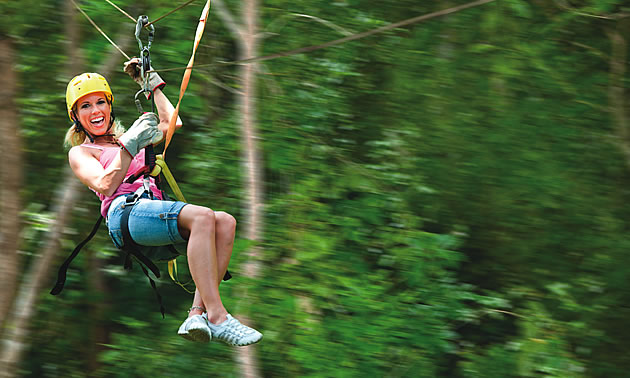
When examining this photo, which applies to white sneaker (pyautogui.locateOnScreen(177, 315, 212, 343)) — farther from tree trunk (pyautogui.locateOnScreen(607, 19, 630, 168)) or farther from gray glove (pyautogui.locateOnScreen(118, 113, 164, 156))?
tree trunk (pyautogui.locateOnScreen(607, 19, 630, 168))

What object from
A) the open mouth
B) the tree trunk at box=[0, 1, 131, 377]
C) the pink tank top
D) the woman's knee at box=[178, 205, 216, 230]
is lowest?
the tree trunk at box=[0, 1, 131, 377]

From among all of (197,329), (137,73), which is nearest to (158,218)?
(197,329)

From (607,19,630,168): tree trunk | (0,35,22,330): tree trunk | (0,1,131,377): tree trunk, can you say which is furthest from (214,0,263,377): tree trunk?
(607,19,630,168): tree trunk

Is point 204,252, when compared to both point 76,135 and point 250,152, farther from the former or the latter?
point 250,152

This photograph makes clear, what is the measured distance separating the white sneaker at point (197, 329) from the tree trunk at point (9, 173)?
3676 mm

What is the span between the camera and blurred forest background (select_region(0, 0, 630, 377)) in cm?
607

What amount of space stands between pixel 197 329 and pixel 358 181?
129 inches

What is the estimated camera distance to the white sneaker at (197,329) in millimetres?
3066

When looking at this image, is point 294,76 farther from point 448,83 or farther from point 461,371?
point 461,371

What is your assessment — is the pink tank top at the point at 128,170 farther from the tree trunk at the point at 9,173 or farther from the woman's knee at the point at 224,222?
the tree trunk at the point at 9,173

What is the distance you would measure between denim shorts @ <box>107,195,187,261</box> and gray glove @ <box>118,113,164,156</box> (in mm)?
215

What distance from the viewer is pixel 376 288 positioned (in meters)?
5.92

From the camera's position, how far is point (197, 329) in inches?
121

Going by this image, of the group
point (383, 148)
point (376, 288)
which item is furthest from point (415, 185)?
point (376, 288)
